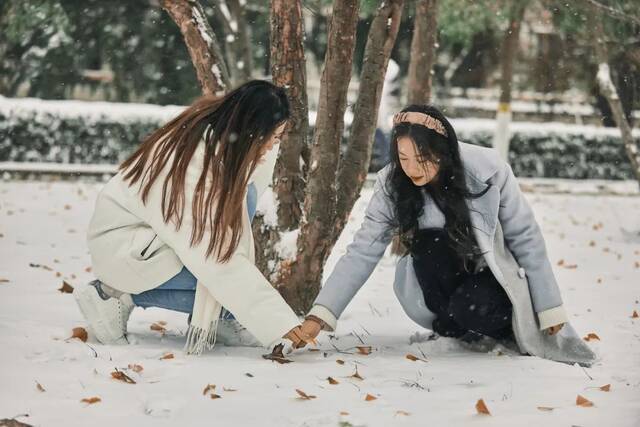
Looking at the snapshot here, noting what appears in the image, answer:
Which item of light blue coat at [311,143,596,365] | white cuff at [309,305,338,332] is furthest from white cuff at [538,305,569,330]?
white cuff at [309,305,338,332]

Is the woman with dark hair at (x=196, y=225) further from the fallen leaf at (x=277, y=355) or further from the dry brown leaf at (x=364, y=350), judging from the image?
the dry brown leaf at (x=364, y=350)

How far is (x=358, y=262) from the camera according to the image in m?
3.57

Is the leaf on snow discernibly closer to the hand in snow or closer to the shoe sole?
the shoe sole

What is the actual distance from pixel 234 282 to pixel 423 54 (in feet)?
13.7

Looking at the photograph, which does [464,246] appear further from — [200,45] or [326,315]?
[200,45]

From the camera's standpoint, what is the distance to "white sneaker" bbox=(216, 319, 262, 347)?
364 cm

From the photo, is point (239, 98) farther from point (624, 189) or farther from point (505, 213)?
point (624, 189)

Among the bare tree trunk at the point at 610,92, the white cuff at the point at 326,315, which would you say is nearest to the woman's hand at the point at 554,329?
the white cuff at the point at 326,315

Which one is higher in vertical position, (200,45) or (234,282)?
(200,45)

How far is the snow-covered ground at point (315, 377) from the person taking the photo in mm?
2715

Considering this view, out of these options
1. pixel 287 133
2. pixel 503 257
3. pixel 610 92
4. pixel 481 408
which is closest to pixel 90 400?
pixel 481 408

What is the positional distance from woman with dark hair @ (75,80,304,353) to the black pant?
23.9 inches

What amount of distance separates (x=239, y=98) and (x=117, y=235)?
668mm

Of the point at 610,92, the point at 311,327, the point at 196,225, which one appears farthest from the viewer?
the point at 610,92
